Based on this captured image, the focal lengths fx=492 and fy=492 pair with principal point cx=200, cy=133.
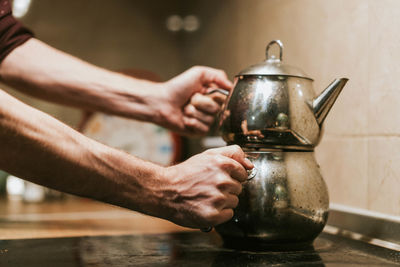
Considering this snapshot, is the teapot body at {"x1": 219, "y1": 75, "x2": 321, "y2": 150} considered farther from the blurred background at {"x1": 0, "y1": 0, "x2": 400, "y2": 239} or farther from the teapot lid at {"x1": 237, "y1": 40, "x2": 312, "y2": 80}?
the blurred background at {"x1": 0, "y1": 0, "x2": 400, "y2": 239}

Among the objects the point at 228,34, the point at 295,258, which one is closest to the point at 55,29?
the point at 228,34

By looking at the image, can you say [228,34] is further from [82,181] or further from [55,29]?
[82,181]

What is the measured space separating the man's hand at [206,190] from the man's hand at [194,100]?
31cm

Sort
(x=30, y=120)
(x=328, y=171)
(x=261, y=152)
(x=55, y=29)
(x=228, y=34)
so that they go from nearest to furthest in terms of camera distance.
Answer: (x=30, y=120) < (x=261, y=152) < (x=328, y=171) < (x=228, y=34) < (x=55, y=29)

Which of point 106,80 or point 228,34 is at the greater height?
point 228,34

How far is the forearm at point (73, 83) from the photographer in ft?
3.66

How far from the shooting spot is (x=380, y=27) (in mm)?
857

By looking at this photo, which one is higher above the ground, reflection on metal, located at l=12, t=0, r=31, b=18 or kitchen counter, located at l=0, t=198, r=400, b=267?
reflection on metal, located at l=12, t=0, r=31, b=18

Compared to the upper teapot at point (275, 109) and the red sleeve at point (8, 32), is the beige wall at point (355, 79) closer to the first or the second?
the upper teapot at point (275, 109)

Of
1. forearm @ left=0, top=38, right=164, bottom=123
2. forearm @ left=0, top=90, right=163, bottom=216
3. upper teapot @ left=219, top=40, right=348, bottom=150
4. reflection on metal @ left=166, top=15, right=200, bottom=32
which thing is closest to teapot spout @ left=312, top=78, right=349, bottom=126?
upper teapot @ left=219, top=40, right=348, bottom=150

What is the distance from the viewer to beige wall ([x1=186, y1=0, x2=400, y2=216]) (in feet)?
2.75

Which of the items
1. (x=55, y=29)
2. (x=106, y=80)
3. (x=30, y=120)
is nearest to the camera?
(x=30, y=120)

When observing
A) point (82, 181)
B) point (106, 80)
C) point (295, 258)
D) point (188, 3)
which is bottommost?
point (295, 258)

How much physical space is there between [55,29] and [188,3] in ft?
1.82
